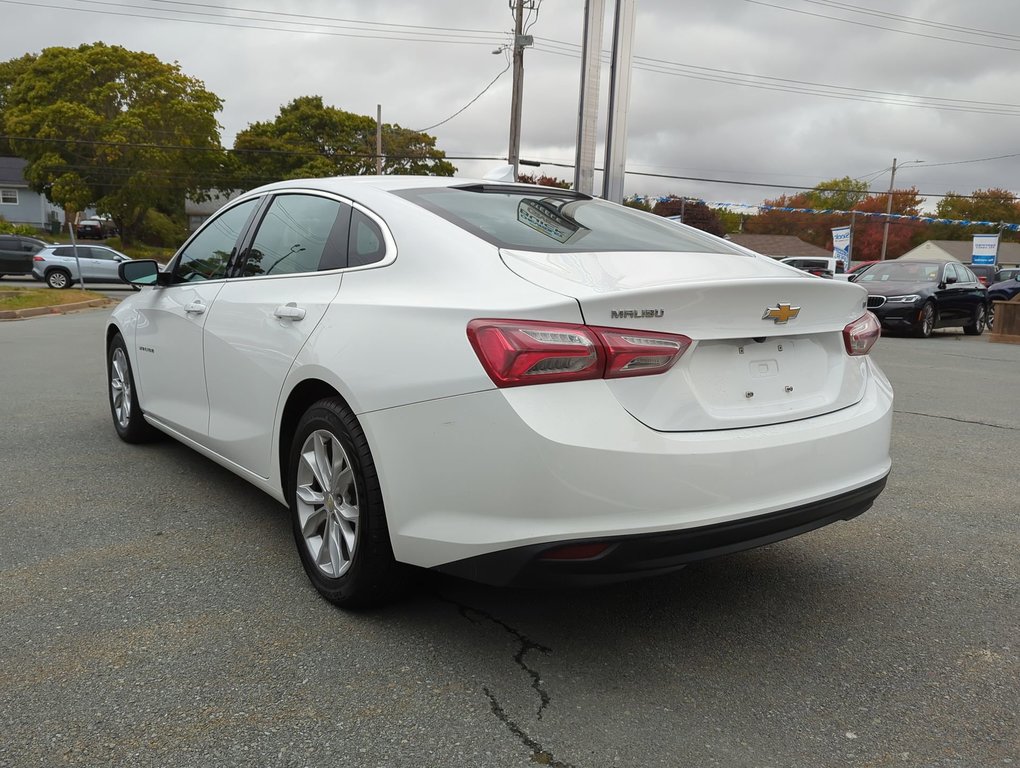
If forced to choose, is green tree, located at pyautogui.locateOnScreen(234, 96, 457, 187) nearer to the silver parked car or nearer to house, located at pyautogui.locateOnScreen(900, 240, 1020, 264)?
the silver parked car

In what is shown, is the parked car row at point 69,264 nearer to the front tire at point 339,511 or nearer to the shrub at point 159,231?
the shrub at point 159,231

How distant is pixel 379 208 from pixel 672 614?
1.83 meters

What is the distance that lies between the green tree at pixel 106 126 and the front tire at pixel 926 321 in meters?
37.4

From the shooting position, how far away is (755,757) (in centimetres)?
212

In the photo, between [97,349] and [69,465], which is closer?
[69,465]

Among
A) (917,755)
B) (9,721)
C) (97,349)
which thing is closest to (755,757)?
(917,755)

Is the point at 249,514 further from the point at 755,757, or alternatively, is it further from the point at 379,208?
the point at 755,757

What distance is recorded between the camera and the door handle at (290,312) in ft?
10.1

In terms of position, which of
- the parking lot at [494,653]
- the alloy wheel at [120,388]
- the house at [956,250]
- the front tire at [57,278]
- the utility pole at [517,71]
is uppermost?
the utility pole at [517,71]

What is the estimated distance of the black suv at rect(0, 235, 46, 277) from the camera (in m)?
27.6

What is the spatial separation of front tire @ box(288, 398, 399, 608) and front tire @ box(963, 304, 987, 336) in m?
18.1

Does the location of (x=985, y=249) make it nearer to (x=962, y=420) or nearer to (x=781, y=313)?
(x=962, y=420)

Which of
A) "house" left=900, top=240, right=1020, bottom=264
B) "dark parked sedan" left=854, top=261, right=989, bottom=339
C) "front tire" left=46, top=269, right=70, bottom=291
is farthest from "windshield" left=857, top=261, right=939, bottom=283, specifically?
"house" left=900, top=240, right=1020, bottom=264

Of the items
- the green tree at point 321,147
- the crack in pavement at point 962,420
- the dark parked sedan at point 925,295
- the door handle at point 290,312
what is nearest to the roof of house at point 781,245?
the green tree at point 321,147
